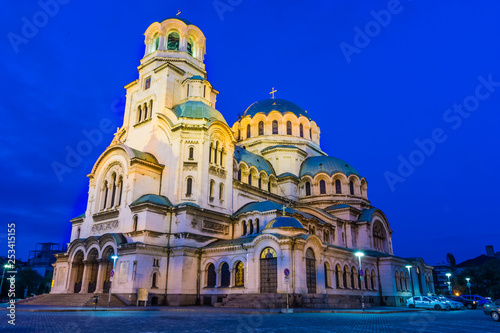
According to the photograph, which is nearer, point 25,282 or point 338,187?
point 338,187

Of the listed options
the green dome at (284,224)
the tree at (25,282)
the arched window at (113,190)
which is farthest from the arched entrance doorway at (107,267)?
the tree at (25,282)

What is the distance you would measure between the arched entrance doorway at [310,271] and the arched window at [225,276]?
6189mm

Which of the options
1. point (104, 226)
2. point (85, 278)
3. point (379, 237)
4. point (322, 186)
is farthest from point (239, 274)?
point (379, 237)

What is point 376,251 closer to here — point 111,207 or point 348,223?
point 348,223

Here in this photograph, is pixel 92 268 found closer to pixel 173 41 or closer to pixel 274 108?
pixel 173 41

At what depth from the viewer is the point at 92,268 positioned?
3148cm

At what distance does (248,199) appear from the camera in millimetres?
37469

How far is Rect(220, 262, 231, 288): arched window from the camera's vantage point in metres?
28.7

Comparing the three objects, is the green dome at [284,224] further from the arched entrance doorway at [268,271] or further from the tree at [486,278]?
the tree at [486,278]

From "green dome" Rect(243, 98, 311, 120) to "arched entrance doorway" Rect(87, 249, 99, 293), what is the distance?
2739 centimetres

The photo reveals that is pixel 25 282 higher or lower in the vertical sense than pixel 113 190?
lower

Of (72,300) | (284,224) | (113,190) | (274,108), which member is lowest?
(72,300)

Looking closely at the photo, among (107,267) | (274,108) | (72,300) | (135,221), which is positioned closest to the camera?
(72,300)

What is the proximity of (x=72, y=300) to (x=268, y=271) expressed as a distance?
14.8 meters
